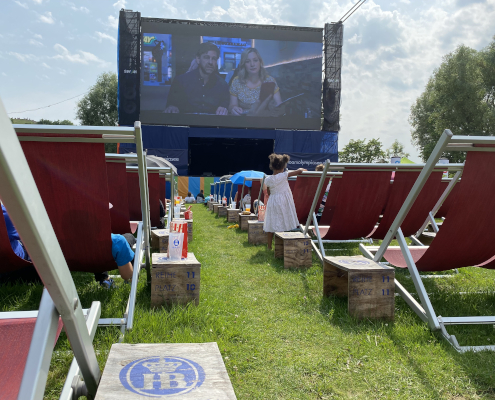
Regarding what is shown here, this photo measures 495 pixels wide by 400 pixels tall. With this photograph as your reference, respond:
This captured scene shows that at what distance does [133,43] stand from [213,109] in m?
5.52

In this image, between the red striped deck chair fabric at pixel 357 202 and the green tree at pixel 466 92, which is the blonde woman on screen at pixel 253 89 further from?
the red striped deck chair fabric at pixel 357 202

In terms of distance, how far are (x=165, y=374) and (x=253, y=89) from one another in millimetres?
21631

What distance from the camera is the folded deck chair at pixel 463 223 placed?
2.01 metres

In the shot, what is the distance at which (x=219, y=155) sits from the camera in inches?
1105

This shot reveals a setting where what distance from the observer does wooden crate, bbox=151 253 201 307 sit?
2521mm

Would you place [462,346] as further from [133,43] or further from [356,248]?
[133,43]

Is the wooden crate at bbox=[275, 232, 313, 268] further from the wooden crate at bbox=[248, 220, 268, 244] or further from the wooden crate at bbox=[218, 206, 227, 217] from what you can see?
the wooden crate at bbox=[218, 206, 227, 217]

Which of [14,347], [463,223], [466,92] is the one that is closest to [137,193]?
[463,223]

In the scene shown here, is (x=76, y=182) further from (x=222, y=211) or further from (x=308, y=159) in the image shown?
(x=308, y=159)

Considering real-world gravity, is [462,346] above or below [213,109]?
below

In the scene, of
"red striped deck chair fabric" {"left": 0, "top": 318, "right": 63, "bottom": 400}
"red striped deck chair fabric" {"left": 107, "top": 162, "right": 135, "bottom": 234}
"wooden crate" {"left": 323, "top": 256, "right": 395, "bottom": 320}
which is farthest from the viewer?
"red striped deck chair fabric" {"left": 107, "top": 162, "right": 135, "bottom": 234}

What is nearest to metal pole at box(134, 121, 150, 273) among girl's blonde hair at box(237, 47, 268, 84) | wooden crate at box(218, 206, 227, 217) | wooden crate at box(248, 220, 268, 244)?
wooden crate at box(248, 220, 268, 244)

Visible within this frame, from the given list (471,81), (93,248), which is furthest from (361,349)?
(471,81)

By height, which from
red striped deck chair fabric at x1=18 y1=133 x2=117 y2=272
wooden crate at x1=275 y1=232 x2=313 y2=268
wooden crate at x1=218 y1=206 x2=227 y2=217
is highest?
red striped deck chair fabric at x1=18 y1=133 x2=117 y2=272
